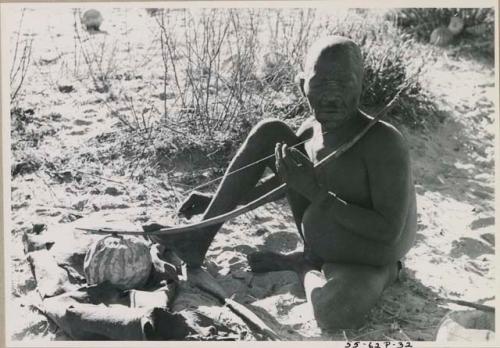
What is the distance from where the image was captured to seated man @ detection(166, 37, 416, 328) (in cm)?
312

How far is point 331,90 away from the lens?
10.2ft

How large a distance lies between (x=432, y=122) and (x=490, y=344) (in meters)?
2.65

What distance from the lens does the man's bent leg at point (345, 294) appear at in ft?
10.5

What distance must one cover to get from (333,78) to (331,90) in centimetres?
5

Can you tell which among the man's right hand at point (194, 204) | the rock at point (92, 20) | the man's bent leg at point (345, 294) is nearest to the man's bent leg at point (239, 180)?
the man's right hand at point (194, 204)

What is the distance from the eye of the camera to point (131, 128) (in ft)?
16.1

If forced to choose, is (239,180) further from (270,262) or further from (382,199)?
(382,199)

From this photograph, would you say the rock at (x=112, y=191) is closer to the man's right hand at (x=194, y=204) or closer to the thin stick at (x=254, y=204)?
the man's right hand at (x=194, y=204)

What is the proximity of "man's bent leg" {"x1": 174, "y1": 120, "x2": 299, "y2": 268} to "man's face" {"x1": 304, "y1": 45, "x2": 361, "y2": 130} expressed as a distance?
14.0 inches

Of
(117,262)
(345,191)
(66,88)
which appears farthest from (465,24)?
(117,262)

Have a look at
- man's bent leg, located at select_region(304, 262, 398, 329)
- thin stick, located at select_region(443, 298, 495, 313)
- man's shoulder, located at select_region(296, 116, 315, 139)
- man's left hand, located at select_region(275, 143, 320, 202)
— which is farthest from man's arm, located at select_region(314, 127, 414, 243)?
thin stick, located at select_region(443, 298, 495, 313)

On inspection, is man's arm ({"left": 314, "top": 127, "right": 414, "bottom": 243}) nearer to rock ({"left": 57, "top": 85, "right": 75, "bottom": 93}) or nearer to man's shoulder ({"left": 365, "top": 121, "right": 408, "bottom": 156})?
man's shoulder ({"left": 365, "top": 121, "right": 408, "bottom": 156})

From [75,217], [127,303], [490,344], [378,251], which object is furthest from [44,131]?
[490,344]

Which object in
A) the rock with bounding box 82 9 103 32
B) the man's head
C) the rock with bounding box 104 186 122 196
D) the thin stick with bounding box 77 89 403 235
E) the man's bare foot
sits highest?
the man's head
